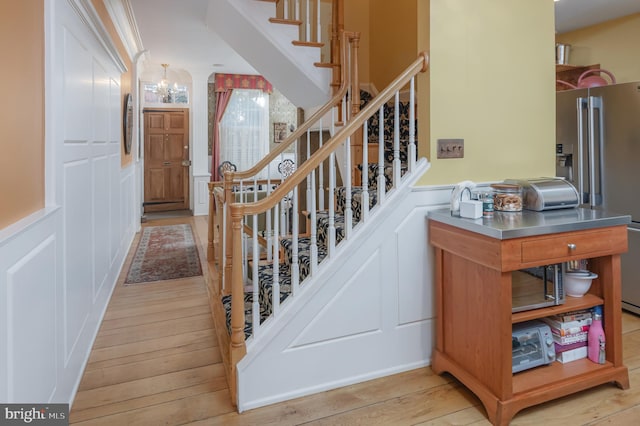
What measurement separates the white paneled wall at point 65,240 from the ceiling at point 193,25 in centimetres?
139

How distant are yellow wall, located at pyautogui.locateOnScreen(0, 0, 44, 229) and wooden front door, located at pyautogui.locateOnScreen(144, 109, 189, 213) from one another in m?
6.96

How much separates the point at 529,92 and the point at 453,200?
3.02ft

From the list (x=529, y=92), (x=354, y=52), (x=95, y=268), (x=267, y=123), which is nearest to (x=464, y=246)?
(x=529, y=92)

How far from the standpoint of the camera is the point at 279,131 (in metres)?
8.58

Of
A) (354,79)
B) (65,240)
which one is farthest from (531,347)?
(65,240)

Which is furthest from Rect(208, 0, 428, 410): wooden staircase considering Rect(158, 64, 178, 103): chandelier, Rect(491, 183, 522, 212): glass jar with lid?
Rect(158, 64, 178, 103): chandelier

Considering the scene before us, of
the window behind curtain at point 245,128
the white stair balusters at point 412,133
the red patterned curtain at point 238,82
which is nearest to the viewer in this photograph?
the white stair balusters at point 412,133

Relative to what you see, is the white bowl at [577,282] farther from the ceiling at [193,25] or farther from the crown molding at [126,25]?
the crown molding at [126,25]

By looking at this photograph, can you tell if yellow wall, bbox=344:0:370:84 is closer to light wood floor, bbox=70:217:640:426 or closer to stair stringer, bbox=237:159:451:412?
stair stringer, bbox=237:159:451:412

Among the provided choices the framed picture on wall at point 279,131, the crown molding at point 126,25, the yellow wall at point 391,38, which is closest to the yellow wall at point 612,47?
the yellow wall at point 391,38

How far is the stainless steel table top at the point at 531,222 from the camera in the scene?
1738mm

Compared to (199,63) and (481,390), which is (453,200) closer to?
(481,390)

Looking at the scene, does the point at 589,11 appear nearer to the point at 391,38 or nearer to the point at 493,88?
the point at 391,38

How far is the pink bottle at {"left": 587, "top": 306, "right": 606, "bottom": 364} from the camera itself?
207cm
